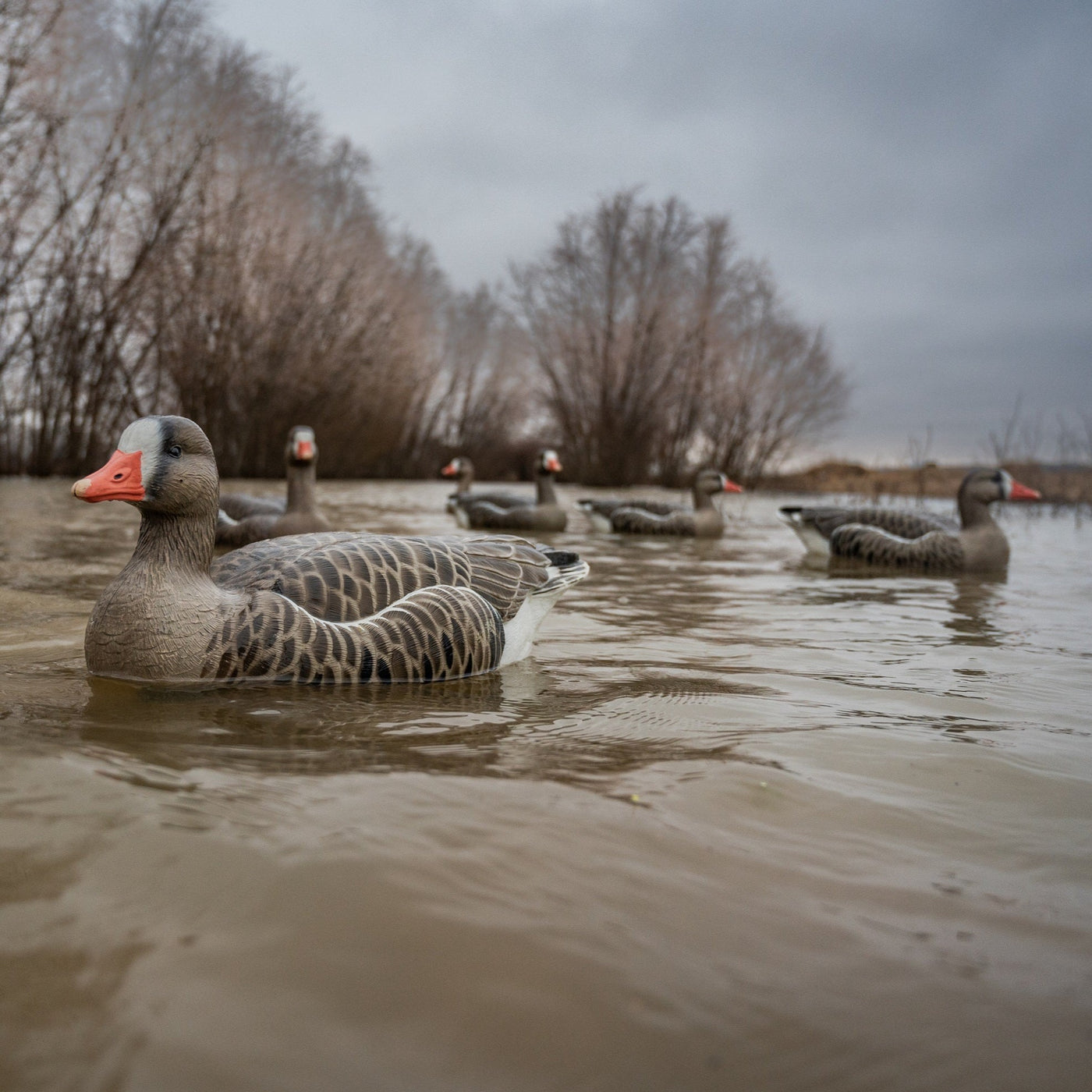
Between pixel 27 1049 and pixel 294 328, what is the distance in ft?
76.3

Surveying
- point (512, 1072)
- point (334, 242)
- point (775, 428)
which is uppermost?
point (334, 242)

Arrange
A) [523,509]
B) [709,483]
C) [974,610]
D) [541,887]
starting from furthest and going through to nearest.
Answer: [709,483], [523,509], [974,610], [541,887]

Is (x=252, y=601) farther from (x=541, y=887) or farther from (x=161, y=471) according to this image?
(x=541, y=887)

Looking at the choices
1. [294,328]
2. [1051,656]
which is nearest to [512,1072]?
[1051,656]

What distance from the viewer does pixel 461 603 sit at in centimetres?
407

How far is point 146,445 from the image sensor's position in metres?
3.81

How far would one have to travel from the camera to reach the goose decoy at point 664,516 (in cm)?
1251

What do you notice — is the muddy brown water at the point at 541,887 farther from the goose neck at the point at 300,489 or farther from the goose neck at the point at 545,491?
the goose neck at the point at 545,491

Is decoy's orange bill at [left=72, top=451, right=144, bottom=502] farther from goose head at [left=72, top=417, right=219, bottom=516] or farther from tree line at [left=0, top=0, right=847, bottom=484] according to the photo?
tree line at [left=0, top=0, right=847, bottom=484]

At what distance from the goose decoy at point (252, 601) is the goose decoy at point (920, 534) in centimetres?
621

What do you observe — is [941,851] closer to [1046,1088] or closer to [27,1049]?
[1046,1088]

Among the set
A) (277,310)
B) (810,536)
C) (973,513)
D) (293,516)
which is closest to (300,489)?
(293,516)

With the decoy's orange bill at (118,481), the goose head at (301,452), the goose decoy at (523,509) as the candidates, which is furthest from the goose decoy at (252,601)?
the goose decoy at (523,509)

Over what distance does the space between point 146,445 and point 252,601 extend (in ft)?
2.41
